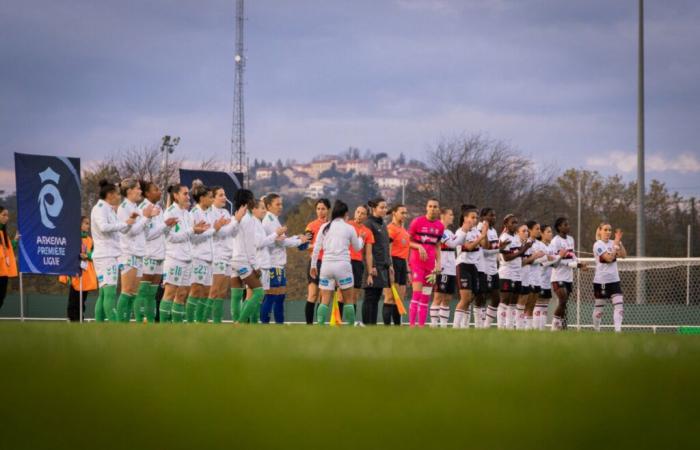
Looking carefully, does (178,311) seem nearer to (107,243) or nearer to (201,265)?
(201,265)

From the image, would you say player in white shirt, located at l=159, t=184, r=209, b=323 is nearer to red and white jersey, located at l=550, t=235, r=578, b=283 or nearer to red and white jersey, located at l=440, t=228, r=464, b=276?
red and white jersey, located at l=440, t=228, r=464, b=276

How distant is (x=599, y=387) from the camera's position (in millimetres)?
2654

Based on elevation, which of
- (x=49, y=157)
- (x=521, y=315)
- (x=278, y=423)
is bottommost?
(x=521, y=315)

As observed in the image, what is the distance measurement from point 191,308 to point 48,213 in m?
4.36

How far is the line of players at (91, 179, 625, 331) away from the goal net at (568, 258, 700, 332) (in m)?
5.36

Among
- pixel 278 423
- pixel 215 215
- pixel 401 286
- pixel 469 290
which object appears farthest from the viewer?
pixel 401 286

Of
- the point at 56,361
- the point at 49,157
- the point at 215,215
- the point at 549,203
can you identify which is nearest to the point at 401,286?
the point at 215,215

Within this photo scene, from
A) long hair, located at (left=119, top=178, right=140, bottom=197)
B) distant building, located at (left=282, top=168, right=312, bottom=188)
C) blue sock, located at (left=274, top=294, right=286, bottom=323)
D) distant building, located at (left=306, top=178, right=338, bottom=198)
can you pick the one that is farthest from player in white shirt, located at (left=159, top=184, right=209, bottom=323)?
distant building, located at (left=282, top=168, right=312, bottom=188)

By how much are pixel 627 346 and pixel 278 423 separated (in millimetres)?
1513

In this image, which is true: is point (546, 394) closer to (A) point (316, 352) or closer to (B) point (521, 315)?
(A) point (316, 352)

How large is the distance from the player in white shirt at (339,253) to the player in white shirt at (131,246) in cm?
244

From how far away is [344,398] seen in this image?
251cm

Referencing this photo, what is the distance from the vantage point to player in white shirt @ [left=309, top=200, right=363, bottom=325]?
45.4ft

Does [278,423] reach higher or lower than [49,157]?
lower
